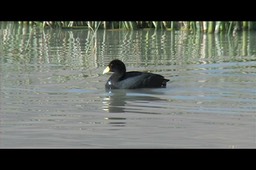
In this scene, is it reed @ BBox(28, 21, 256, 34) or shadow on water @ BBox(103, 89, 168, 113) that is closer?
shadow on water @ BBox(103, 89, 168, 113)

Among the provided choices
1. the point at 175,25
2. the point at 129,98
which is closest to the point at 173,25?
the point at 175,25

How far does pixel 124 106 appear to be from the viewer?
34.0 ft

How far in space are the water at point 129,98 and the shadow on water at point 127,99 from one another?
1cm

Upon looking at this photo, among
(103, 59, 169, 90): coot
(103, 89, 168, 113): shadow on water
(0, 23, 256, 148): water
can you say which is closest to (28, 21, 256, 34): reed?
(0, 23, 256, 148): water

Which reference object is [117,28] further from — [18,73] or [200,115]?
[200,115]

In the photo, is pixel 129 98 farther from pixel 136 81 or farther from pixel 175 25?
pixel 175 25

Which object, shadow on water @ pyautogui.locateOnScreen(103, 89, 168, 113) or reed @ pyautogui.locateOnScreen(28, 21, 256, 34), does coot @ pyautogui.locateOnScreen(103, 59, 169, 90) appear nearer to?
shadow on water @ pyautogui.locateOnScreen(103, 89, 168, 113)

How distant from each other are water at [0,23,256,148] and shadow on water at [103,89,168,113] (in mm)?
14

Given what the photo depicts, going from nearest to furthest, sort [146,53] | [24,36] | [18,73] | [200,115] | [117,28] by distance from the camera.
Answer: [200,115], [18,73], [146,53], [24,36], [117,28]

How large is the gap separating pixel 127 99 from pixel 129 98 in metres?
0.09

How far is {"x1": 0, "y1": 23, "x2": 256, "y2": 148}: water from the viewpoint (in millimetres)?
8047
